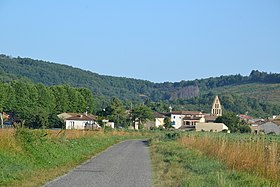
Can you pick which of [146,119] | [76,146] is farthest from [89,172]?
[146,119]

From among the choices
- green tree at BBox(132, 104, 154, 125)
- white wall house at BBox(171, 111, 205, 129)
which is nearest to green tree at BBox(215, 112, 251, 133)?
green tree at BBox(132, 104, 154, 125)

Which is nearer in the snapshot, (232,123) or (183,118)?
(232,123)

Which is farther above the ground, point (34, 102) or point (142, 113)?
point (34, 102)

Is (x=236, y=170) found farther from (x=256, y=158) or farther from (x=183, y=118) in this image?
(x=183, y=118)

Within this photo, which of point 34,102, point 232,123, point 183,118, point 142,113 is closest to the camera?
point 34,102

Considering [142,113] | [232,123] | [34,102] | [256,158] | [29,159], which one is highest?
[34,102]

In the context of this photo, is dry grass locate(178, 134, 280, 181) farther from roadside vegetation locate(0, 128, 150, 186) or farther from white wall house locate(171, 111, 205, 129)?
white wall house locate(171, 111, 205, 129)

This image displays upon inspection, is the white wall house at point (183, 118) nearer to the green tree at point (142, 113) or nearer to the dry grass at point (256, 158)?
the green tree at point (142, 113)

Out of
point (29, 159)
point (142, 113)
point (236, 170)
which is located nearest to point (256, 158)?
point (236, 170)

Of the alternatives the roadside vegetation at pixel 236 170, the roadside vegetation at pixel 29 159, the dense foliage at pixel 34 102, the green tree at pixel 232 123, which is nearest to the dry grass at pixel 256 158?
the roadside vegetation at pixel 236 170

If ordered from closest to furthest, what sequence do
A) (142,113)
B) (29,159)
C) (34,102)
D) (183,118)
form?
(29,159) → (34,102) → (142,113) → (183,118)

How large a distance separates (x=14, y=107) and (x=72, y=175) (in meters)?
77.1

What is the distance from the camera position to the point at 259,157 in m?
18.2

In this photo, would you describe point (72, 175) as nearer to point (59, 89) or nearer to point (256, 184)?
point (256, 184)
